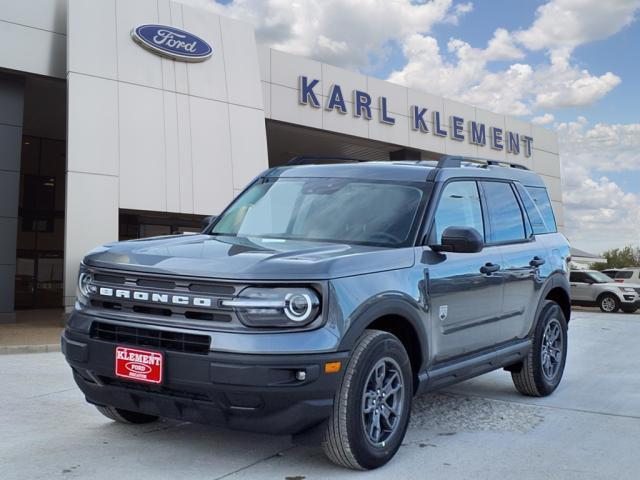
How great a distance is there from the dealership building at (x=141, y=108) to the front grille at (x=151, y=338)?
1185 cm

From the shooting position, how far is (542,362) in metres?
6.40

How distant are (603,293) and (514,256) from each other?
2198cm

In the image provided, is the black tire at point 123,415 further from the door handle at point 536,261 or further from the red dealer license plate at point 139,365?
the door handle at point 536,261

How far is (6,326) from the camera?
15.3 meters

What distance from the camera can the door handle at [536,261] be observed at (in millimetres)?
6090

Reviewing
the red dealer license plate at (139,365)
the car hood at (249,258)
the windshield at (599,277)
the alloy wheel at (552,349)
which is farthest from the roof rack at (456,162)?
the windshield at (599,277)

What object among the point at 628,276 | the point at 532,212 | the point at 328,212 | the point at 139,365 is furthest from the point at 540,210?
the point at 628,276

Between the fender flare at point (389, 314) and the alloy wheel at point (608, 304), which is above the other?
the fender flare at point (389, 314)

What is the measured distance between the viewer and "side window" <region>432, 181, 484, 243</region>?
16.3 feet

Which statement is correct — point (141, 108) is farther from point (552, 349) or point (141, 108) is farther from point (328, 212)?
point (328, 212)

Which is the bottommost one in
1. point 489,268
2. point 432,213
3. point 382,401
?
point 382,401

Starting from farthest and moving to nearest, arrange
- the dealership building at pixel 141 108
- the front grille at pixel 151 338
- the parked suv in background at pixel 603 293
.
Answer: the parked suv in background at pixel 603 293 < the dealership building at pixel 141 108 < the front grille at pixel 151 338

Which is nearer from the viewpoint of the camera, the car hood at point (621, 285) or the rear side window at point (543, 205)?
the rear side window at point (543, 205)

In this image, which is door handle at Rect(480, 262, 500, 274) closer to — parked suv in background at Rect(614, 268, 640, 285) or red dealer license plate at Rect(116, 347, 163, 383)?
red dealer license plate at Rect(116, 347, 163, 383)
